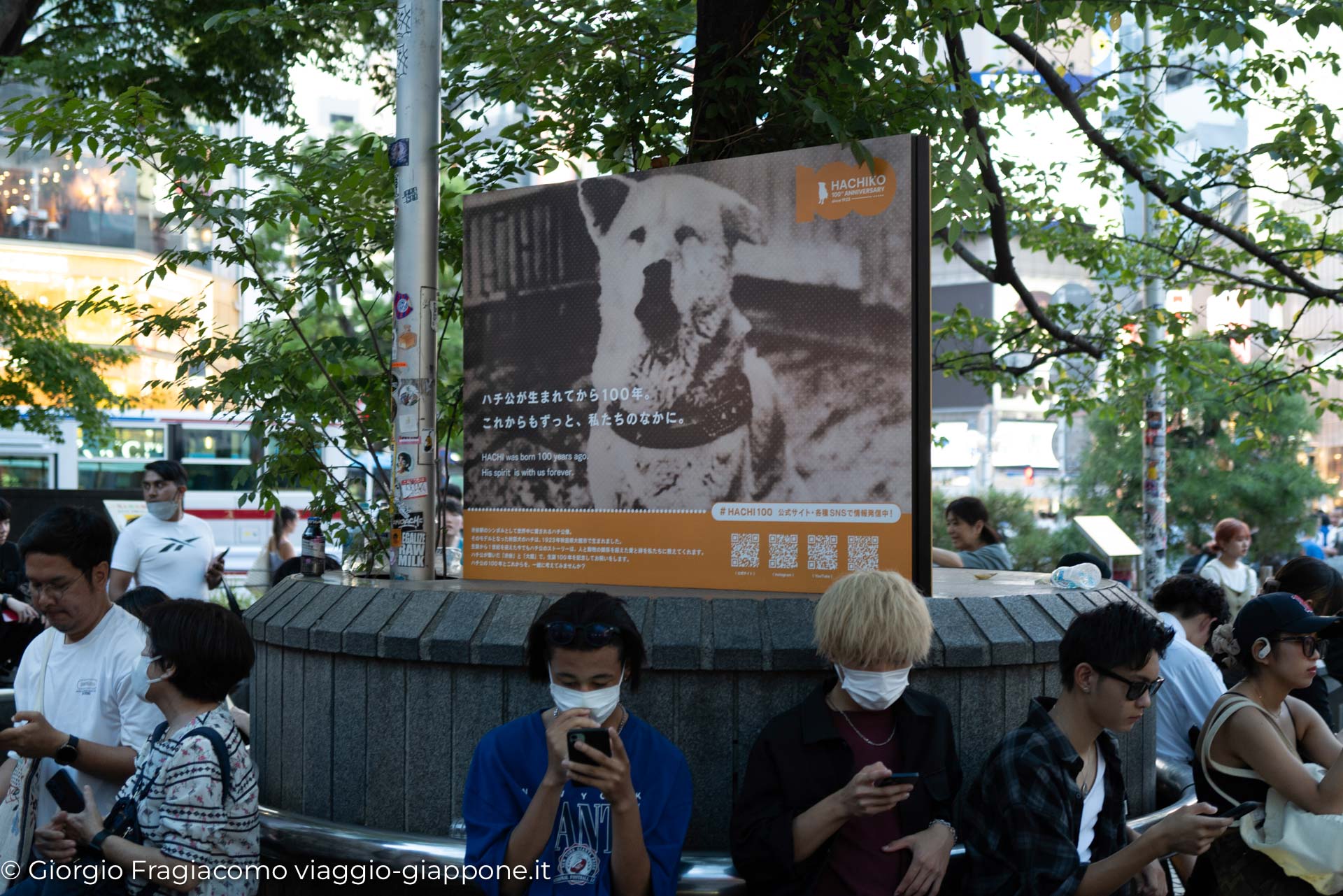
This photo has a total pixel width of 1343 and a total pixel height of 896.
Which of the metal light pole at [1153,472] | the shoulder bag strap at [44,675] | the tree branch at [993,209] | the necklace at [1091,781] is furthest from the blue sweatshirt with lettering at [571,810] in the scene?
the metal light pole at [1153,472]

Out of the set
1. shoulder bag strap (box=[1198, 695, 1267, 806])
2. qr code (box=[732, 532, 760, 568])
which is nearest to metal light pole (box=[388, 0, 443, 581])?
qr code (box=[732, 532, 760, 568])

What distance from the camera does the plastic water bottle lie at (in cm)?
436

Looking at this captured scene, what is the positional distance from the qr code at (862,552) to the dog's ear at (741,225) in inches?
43.4

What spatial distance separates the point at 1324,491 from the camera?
2147 cm

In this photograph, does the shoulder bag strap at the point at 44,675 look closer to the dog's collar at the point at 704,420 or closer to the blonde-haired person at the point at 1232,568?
the dog's collar at the point at 704,420

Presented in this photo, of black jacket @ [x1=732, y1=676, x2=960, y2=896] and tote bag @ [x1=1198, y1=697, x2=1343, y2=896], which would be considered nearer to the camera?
black jacket @ [x1=732, y1=676, x2=960, y2=896]

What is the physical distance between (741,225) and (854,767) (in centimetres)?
199

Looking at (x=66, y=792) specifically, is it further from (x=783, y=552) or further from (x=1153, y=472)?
(x=1153, y=472)

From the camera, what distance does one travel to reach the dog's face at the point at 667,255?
13.7 feet

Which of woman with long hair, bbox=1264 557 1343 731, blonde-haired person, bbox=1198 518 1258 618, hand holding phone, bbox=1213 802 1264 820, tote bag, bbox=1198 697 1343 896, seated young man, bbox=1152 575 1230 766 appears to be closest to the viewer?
tote bag, bbox=1198 697 1343 896

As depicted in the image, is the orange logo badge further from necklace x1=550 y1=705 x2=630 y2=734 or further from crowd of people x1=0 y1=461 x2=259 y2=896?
crowd of people x1=0 y1=461 x2=259 y2=896

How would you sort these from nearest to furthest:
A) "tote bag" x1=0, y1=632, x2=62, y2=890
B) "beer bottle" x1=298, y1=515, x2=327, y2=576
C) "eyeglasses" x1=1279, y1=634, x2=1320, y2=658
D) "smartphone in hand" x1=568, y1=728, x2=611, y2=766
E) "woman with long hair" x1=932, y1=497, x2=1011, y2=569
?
"smartphone in hand" x1=568, y1=728, x2=611, y2=766
"tote bag" x1=0, y1=632, x2=62, y2=890
"eyeglasses" x1=1279, y1=634, x2=1320, y2=658
"beer bottle" x1=298, y1=515, x2=327, y2=576
"woman with long hair" x1=932, y1=497, x2=1011, y2=569

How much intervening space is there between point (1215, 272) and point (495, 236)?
7845 mm

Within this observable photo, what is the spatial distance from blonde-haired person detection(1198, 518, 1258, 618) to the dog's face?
7661mm
